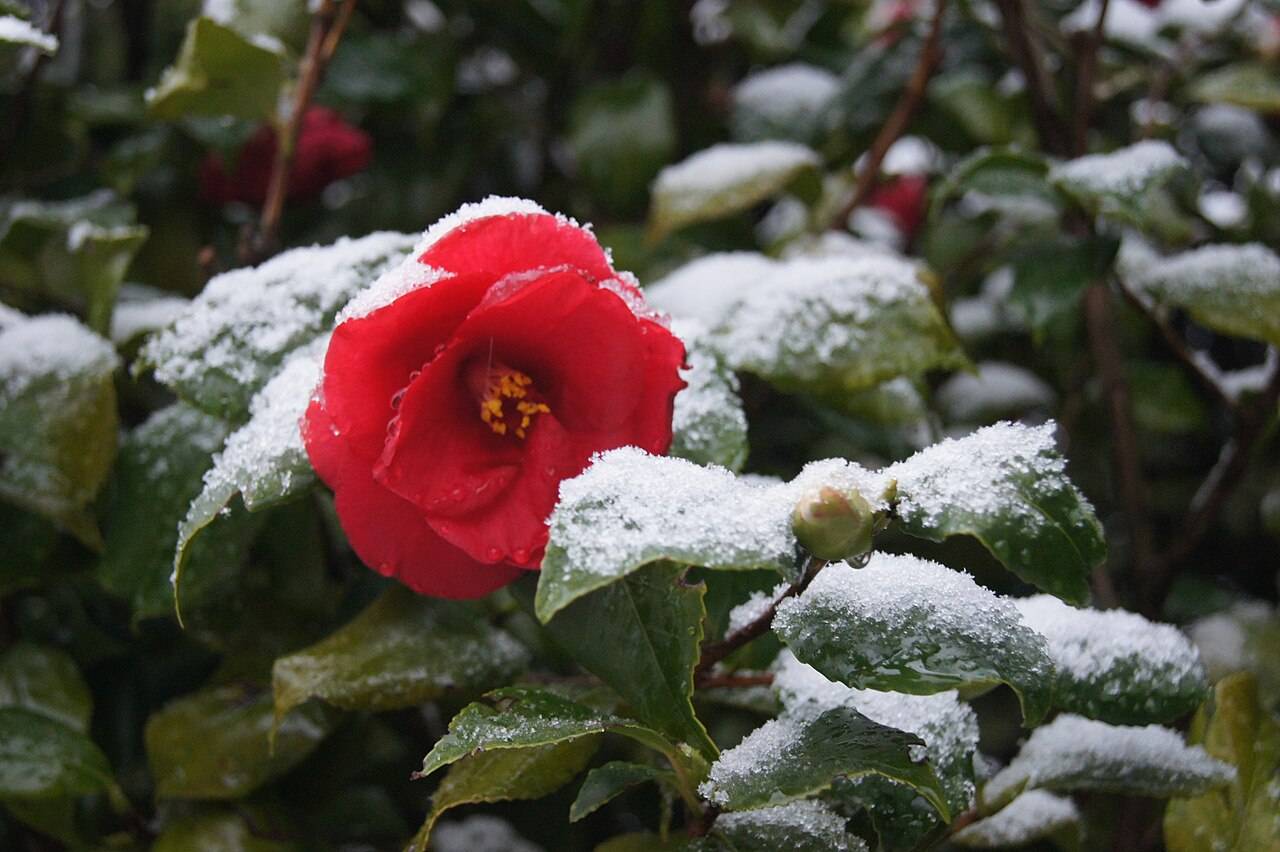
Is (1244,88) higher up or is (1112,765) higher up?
(1244,88)

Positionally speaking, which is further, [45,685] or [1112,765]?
[45,685]

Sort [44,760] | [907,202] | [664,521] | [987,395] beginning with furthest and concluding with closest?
[907,202] < [987,395] < [44,760] < [664,521]

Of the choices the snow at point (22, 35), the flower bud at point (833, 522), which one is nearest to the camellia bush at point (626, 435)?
the flower bud at point (833, 522)

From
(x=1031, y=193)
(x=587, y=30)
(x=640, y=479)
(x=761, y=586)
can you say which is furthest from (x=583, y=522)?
(x=587, y=30)

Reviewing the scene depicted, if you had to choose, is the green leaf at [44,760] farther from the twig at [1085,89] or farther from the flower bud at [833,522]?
the twig at [1085,89]

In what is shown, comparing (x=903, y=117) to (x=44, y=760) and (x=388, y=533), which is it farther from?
(x=44, y=760)

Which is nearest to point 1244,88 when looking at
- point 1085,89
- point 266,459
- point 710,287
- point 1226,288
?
point 1085,89

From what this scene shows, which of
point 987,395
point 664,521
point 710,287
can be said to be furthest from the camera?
point 987,395

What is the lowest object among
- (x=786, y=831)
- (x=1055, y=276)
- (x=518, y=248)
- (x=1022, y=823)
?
(x=1022, y=823)
